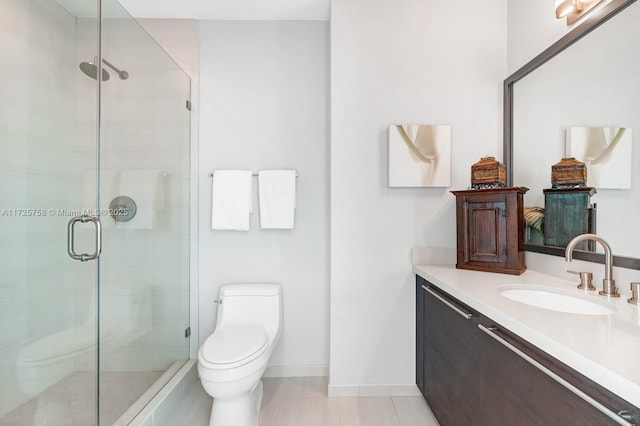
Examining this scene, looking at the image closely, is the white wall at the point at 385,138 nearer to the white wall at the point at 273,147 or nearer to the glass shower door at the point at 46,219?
the white wall at the point at 273,147

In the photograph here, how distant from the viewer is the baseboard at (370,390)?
1.92m

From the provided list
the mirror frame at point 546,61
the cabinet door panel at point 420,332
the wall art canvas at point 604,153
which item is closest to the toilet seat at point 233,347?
the cabinet door panel at point 420,332

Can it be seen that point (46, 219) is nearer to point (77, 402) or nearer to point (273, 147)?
point (77, 402)

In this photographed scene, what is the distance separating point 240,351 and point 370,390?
89cm

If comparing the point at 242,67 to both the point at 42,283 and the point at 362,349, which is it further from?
the point at 362,349

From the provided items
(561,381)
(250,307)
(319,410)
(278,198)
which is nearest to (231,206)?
(278,198)

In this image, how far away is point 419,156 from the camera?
1.90 meters

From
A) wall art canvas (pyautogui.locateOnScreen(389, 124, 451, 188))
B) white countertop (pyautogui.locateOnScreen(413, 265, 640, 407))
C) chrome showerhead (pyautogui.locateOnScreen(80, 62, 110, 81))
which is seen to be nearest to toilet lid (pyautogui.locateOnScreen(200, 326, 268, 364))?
white countertop (pyautogui.locateOnScreen(413, 265, 640, 407))

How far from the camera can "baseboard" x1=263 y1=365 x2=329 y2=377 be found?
2199 mm

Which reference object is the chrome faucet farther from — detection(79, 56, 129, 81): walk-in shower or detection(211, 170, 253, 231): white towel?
detection(79, 56, 129, 81): walk-in shower

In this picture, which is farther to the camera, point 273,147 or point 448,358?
point 273,147

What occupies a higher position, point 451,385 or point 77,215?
point 77,215

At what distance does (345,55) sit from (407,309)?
1622mm

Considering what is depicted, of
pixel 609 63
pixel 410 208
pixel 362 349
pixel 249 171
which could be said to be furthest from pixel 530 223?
→ pixel 249 171
